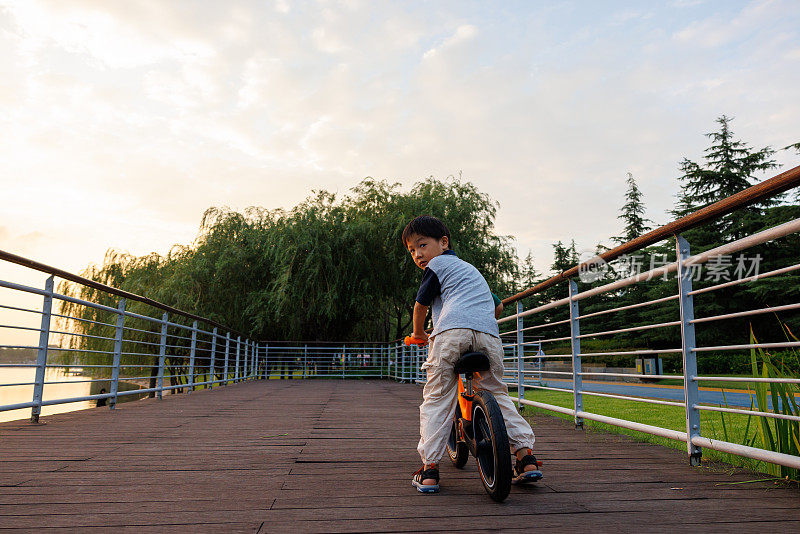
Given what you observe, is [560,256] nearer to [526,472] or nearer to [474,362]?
[526,472]

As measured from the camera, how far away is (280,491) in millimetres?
1848

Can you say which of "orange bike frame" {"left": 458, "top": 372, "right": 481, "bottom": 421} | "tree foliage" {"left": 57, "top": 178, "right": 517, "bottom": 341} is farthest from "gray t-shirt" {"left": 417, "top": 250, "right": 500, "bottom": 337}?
"tree foliage" {"left": 57, "top": 178, "right": 517, "bottom": 341}

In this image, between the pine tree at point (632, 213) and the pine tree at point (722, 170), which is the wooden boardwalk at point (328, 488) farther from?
the pine tree at point (632, 213)

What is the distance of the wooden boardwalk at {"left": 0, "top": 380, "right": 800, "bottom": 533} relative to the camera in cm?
148

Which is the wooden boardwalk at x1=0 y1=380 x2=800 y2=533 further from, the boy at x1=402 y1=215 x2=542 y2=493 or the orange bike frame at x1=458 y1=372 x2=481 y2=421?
the orange bike frame at x1=458 y1=372 x2=481 y2=421

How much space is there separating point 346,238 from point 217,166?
3.69 meters

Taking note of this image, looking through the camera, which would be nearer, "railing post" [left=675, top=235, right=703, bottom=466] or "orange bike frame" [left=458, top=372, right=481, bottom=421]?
"orange bike frame" [left=458, top=372, right=481, bottom=421]

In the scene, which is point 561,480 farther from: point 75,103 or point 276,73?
point 75,103

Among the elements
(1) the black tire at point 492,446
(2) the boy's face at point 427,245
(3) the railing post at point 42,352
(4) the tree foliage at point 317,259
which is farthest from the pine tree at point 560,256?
(1) the black tire at point 492,446

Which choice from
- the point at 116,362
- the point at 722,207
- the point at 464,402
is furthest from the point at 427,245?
the point at 116,362

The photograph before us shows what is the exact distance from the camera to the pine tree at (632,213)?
3356cm

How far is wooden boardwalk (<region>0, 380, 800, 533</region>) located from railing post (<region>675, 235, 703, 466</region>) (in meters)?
0.12

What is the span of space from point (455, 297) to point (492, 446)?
0.57m

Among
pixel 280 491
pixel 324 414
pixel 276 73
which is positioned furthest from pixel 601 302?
pixel 280 491
